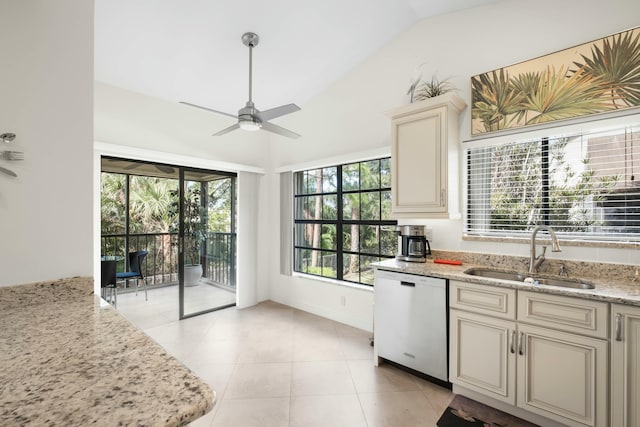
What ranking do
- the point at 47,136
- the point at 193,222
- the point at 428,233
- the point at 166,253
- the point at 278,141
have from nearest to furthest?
the point at 47,136
the point at 428,233
the point at 193,222
the point at 278,141
the point at 166,253

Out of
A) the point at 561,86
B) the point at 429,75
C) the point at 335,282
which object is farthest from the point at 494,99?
the point at 335,282

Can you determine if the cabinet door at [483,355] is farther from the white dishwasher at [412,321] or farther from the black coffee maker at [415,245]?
the black coffee maker at [415,245]

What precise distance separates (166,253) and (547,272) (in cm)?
574

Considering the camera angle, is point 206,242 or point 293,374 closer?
point 293,374

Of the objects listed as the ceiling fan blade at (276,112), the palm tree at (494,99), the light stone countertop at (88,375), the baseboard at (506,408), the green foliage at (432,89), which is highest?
the green foliage at (432,89)

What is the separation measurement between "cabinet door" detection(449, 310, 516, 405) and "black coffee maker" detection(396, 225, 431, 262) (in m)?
0.69

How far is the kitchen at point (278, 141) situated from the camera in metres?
1.24

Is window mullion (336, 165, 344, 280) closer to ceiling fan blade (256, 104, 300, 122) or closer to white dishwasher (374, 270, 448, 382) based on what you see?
white dishwasher (374, 270, 448, 382)

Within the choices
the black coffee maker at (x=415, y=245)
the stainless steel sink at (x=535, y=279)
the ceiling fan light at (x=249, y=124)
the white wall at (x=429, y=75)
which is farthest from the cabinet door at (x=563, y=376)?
the ceiling fan light at (x=249, y=124)

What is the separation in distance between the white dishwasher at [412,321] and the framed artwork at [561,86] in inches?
59.4

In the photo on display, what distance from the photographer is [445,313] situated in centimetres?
222

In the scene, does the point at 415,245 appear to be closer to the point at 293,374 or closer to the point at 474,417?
the point at 474,417

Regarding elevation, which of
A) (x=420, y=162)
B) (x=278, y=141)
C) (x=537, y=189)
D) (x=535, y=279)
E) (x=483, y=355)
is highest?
(x=278, y=141)

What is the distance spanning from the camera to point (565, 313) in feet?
5.73
